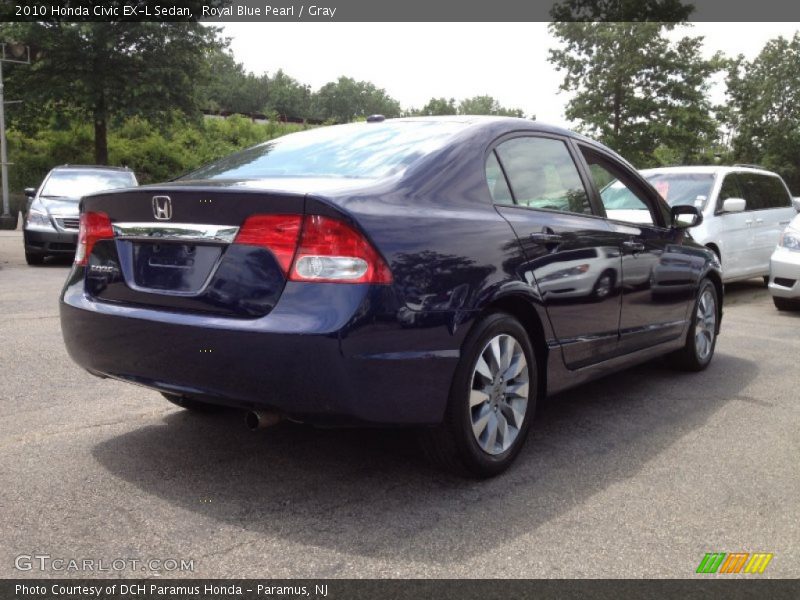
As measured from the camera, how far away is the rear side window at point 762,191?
1087cm

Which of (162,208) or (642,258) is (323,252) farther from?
(642,258)

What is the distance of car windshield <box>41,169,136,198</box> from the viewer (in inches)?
515

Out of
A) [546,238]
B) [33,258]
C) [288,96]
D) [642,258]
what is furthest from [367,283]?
[288,96]

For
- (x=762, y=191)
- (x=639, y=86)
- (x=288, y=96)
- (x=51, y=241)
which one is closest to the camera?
(x=762, y=191)

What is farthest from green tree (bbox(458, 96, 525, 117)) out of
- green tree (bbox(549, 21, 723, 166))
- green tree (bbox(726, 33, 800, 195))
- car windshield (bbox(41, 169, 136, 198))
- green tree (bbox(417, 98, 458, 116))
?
car windshield (bbox(41, 169, 136, 198))

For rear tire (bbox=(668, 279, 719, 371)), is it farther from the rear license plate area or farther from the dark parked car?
the dark parked car

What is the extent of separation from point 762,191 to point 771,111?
145ft

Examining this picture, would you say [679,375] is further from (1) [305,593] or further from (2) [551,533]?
(1) [305,593]

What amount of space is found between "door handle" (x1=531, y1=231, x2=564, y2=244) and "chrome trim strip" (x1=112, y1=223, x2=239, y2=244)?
145cm

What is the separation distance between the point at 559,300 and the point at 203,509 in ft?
6.25

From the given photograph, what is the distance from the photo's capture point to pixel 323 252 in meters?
2.93

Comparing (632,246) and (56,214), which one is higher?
(632,246)

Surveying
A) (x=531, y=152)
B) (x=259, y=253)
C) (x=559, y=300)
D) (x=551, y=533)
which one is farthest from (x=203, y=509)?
(x=531, y=152)

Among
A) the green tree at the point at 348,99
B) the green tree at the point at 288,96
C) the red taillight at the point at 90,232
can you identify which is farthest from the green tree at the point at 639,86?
the green tree at the point at 348,99
